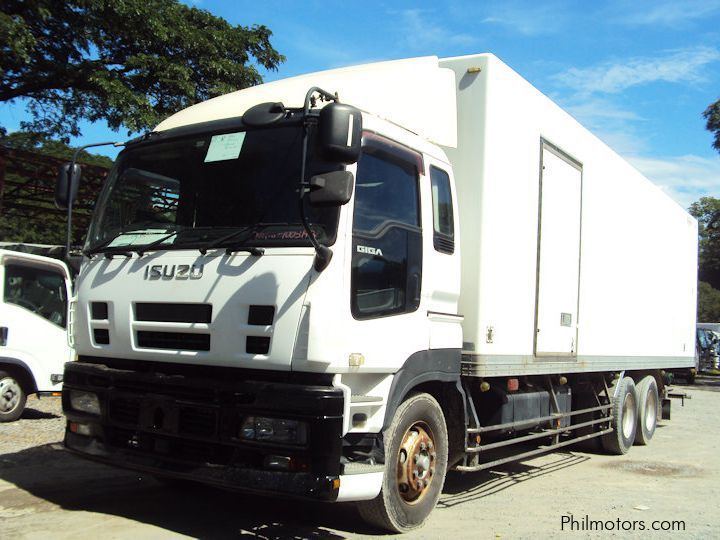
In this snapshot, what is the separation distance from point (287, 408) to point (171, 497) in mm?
2333

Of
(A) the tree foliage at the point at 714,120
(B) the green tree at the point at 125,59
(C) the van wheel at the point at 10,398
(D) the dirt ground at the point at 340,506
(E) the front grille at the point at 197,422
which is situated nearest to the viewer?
(E) the front grille at the point at 197,422

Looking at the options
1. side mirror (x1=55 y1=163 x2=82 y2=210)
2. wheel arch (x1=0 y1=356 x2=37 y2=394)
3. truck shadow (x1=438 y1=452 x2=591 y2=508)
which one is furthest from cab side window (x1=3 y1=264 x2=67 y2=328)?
truck shadow (x1=438 y1=452 x2=591 y2=508)

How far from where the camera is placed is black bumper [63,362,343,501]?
3.98m

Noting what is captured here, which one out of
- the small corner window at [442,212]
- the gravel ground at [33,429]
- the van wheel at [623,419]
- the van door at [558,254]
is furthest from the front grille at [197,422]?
the van wheel at [623,419]

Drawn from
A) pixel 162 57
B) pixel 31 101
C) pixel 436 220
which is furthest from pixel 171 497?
pixel 31 101

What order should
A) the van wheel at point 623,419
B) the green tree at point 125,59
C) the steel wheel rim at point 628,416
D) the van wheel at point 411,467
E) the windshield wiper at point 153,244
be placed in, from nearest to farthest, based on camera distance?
the van wheel at point 411,467, the windshield wiper at point 153,244, the van wheel at point 623,419, the steel wheel rim at point 628,416, the green tree at point 125,59

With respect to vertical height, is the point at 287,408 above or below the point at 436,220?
below

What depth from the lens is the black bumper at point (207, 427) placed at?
3980 mm

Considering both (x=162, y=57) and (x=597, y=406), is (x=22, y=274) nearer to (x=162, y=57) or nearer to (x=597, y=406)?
(x=162, y=57)

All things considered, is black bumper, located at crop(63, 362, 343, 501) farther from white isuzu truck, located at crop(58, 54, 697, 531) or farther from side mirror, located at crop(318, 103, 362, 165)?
side mirror, located at crop(318, 103, 362, 165)

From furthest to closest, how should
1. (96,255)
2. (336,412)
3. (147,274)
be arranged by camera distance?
(96,255) → (147,274) → (336,412)

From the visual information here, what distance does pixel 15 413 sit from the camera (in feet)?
29.3

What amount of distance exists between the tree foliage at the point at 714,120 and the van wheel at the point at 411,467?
1025 inches

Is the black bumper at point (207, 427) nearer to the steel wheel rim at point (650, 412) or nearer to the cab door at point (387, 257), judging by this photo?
the cab door at point (387, 257)
